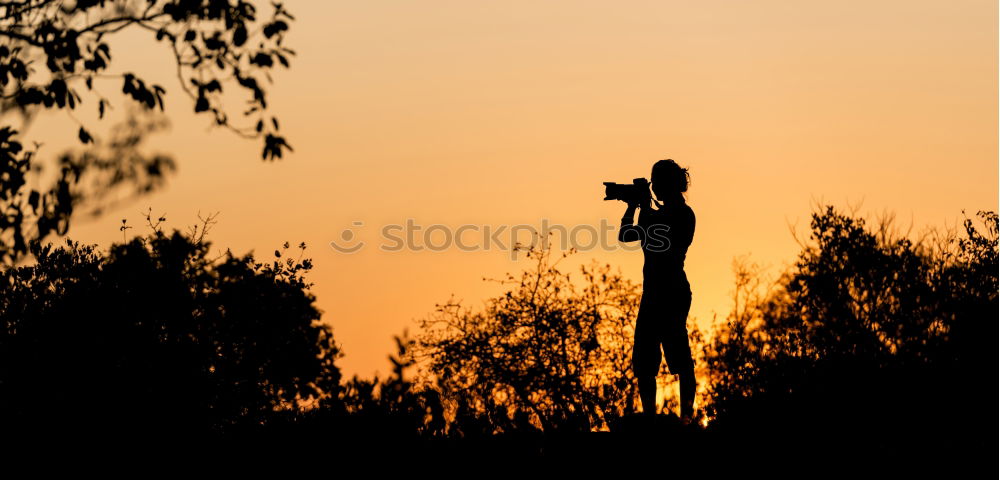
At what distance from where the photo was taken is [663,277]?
11625 millimetres

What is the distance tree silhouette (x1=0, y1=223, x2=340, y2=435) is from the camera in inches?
1118

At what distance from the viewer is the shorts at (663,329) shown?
1166 cm

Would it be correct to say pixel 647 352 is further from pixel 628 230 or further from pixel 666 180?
pixel 666 180

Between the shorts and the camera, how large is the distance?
0.98 meters

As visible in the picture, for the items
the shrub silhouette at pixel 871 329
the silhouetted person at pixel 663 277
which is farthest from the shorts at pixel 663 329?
the shrub silhouette at pixel 871 329

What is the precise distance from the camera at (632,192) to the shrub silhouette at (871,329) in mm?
8816

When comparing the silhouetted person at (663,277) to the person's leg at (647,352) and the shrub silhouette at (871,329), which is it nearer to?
the person's leg at (647,352)

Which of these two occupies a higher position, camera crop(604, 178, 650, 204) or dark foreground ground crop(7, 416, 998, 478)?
camera crop(604, 178, 650, 204)

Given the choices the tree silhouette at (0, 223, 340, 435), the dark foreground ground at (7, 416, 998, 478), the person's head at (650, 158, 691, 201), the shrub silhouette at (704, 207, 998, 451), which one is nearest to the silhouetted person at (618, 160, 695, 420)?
the person's head at (650, 158, 691, 201)

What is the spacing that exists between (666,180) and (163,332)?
23666 mm

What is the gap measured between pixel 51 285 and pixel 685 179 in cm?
2574

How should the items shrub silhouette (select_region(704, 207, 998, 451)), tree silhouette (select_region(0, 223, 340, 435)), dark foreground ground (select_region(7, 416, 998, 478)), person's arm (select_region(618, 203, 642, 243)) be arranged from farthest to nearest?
tree silhouette (select_region(0, 223, 340, 435)), shrub silhouette (select_region(704, 207, 998, 451)), person's arm (select_region(618, 203, 642, 243)), dark foreground ground (select_region(7, 416, 998, 478))

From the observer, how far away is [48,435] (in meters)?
17.6

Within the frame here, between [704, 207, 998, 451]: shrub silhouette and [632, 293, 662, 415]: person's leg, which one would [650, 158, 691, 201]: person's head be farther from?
[704, 207, 998, 451]: shrub silhouette
